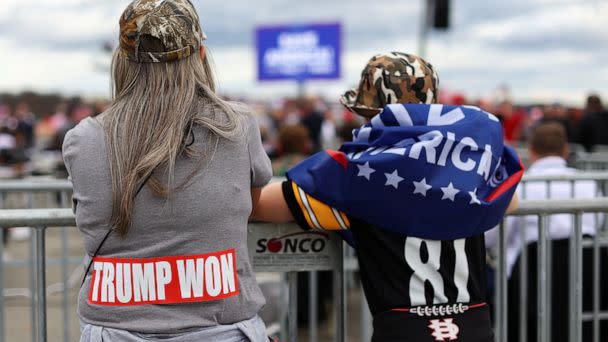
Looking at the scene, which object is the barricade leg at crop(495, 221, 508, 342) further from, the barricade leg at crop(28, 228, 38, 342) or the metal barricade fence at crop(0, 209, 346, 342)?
the barricade leg at crop(28, 228, 38, 342)

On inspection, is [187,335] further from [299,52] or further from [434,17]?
[299,52]

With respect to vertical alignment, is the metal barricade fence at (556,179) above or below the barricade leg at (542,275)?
above

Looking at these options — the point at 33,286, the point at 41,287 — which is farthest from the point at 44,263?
the point at 33,286

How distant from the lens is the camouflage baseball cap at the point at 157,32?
2.06 metres

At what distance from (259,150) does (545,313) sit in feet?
4.88

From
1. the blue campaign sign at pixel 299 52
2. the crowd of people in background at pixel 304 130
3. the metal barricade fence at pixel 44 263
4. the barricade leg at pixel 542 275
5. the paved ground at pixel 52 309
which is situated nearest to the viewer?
the metal barricade fence at pixel 44 263

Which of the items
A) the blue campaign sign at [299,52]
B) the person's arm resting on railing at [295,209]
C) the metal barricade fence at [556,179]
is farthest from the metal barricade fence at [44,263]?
the blue campaign sign at [299,52]

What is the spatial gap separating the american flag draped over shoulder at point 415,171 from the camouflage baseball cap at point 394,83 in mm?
147

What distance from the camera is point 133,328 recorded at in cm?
205

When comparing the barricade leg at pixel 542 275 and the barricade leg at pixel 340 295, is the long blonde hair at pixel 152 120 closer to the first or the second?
the barricade leg at pixel 340 295

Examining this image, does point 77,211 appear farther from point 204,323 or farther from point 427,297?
point 427,297

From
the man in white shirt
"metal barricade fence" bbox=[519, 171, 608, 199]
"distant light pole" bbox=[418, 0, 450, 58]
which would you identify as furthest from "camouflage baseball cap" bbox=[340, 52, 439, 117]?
"distant light pole" bbox=[418, 0, 450, 58]

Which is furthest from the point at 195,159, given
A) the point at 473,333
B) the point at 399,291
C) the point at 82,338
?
the point at 473,333

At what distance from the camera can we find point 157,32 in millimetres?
2051
